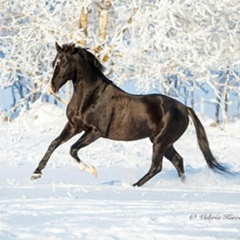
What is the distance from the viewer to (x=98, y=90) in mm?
8031

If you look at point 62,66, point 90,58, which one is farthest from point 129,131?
point 62,66

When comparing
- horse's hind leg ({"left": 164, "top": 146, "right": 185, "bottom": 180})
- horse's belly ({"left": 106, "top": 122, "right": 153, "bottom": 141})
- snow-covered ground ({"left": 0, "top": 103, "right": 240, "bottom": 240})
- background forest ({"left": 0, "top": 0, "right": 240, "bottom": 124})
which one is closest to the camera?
snow-covered ground ({"left": 0, "top": 103, "right": 240, "bottom": 240})

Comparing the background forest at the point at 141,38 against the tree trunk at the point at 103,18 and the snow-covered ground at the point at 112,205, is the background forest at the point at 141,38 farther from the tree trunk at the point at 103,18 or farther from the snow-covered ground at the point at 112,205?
the snow-covered ground at the point at 112,205

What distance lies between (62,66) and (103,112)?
0.80 metres

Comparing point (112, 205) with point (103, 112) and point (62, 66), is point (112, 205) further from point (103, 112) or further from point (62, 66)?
point (62, 66)

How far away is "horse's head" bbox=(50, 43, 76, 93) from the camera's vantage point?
7.74m

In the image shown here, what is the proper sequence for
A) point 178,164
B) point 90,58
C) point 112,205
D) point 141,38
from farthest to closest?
point 141,38 < point 178,164 < point 90,58 < point 112,205

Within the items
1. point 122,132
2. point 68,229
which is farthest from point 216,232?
point 122,132

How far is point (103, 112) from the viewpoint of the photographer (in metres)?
8.00

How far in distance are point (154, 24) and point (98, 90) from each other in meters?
5.77

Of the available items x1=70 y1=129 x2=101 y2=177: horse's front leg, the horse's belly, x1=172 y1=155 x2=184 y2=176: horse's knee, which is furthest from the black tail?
x1=70 y1=129 x2=101 y2=177: horse's front leg

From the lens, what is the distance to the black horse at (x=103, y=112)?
25.6 ft

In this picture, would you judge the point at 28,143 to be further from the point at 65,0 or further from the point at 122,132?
the point at 122,132

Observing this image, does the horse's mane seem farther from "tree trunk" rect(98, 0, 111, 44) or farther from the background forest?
"tree trunk" rect(98, 0, 111, 44)
